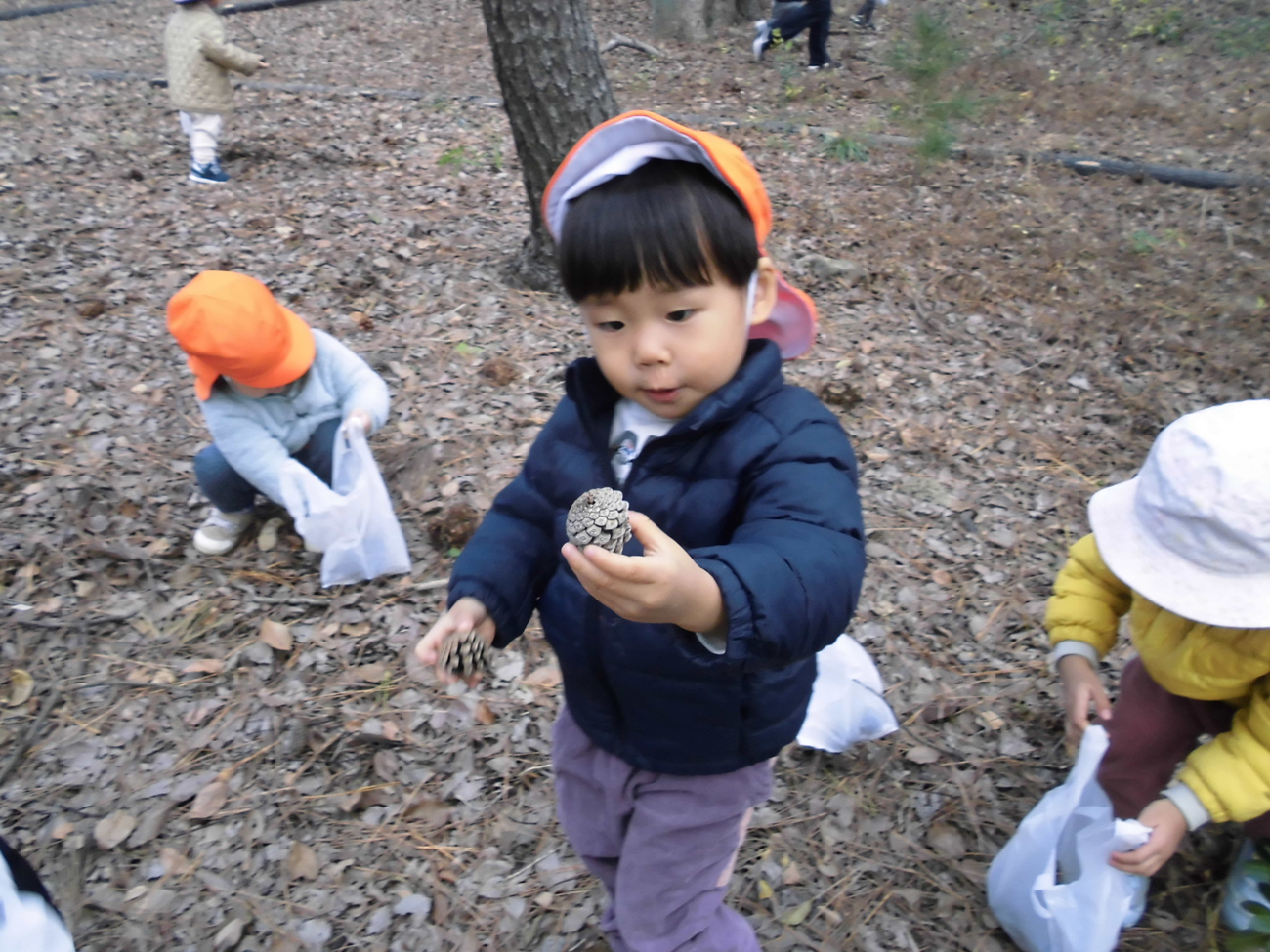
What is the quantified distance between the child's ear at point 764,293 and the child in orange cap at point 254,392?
83.8 inches

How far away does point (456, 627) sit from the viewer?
1569 millimetres

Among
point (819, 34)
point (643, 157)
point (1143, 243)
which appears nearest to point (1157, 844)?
point (643, 157)

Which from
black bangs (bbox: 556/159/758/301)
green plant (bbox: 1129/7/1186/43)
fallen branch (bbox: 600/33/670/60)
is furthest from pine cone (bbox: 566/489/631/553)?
green plant (bbox: 1129/7/1186/43)

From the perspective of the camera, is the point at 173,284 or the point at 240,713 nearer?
the point at 240,713

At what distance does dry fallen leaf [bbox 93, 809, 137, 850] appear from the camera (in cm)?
244

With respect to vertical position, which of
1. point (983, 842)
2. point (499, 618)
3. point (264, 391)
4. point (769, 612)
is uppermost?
point (769, 612)

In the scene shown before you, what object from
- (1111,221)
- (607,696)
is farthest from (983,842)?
(1111,221)

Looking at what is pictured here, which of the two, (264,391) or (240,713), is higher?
(264,391)

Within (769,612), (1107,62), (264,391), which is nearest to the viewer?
(769,612)

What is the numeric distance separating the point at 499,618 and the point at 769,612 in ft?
2.44

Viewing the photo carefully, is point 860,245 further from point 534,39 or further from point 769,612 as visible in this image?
point 769,612

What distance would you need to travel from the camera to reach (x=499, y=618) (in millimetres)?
1653

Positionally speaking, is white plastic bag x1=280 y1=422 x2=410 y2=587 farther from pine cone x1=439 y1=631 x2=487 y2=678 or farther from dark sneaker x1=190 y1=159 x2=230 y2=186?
dark sneaker x1=190 y1=159 x2=230 y2=186

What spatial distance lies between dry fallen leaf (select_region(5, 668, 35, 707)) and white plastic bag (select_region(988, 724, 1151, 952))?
3.29 meters
